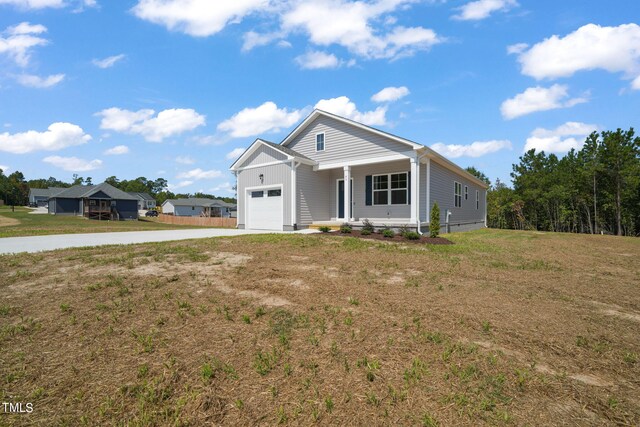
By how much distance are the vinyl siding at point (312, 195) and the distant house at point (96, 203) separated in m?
32.3

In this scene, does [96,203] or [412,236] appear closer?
[412,236]

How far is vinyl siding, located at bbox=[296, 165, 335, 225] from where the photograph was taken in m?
14.7

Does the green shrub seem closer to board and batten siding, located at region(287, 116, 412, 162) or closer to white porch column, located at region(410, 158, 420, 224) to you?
white porch column, located at region(410, 158, 420, 224)

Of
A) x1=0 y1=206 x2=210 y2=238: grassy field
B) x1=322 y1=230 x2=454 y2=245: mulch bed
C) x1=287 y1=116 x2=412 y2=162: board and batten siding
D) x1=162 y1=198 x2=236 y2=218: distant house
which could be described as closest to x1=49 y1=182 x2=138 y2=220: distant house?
x1=0 y1=206 x2=210 y2=238: grassy field

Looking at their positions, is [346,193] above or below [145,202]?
below

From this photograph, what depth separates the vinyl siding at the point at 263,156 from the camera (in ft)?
49.9

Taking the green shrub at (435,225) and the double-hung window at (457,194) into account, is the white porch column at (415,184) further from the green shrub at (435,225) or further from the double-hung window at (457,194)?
the double-hung window at (457,194)

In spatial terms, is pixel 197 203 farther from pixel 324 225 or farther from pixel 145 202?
pixel 324 225

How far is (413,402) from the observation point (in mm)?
2137

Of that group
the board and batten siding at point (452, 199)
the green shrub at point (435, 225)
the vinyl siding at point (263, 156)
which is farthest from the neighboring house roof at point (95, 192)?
the green shrub at point (435, 225)

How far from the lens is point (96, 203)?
119 ft

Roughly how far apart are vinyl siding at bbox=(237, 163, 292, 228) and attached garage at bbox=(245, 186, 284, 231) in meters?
0.29

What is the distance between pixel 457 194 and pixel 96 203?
129ft

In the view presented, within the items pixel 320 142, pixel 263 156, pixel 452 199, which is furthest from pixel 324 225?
pixel 452 199
